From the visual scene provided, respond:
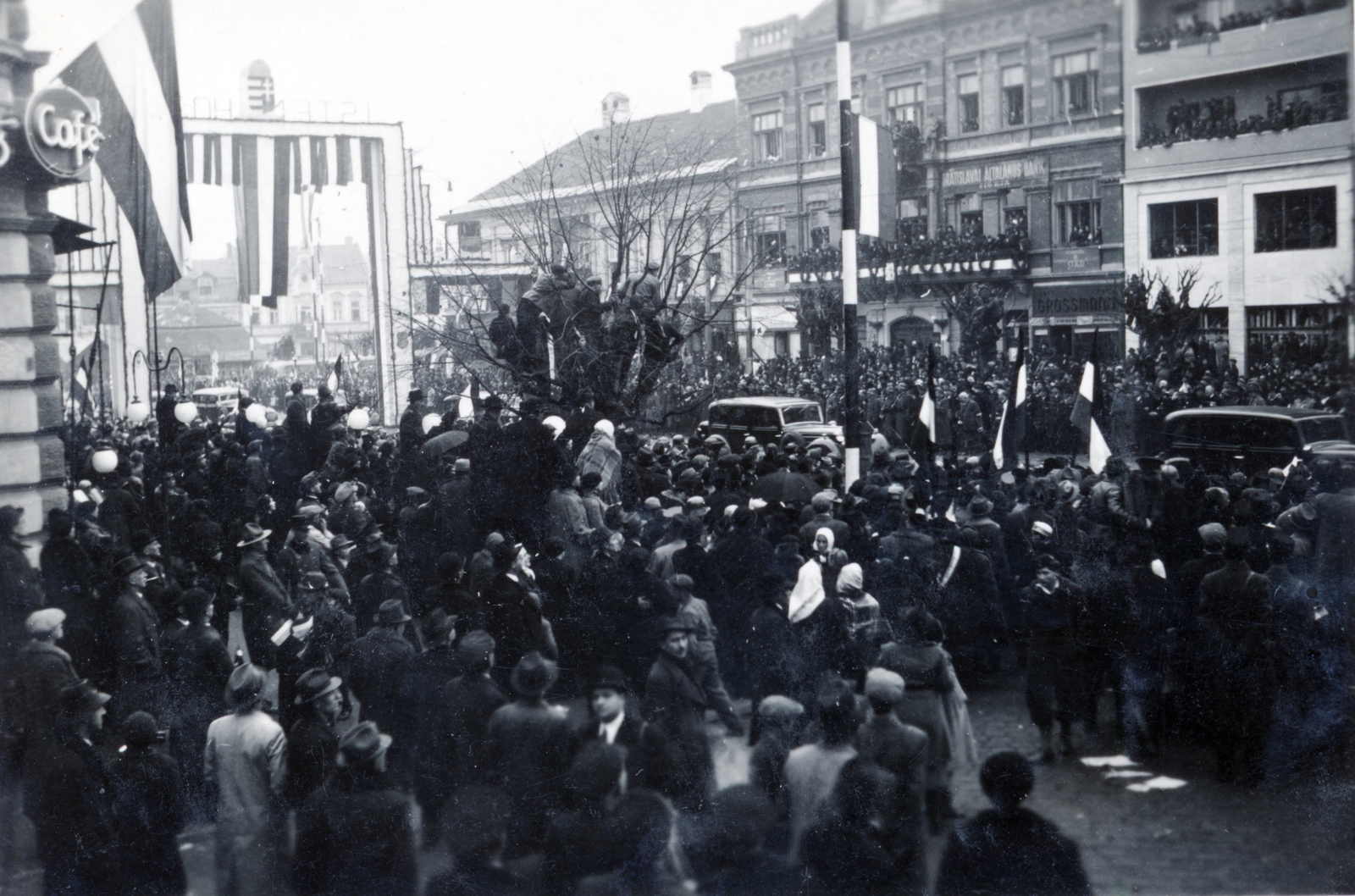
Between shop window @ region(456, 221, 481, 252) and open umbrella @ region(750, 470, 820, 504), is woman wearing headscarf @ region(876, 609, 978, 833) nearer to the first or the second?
open umbrella @ region(750, 470, 820, 504)

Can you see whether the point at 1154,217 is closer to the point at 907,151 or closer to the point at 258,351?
the point at 907,151

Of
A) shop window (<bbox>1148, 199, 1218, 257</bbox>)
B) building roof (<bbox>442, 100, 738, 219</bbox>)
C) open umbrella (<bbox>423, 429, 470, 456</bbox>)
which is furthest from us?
building roof (<bbox>442, 100, 738, 219</bbox>)

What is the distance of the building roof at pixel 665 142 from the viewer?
46.5ft

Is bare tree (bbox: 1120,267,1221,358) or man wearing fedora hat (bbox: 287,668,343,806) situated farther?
bare tree (bbox: 1120,267,1221,358)

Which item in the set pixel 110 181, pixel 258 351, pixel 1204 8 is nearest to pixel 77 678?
pixel 110 181

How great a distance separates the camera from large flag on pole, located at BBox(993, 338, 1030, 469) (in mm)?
10430

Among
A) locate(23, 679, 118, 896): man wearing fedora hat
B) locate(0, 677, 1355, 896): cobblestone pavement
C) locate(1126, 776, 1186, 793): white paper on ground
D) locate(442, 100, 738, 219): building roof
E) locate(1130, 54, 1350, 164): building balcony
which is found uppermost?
locate(442, 100, 738, 219): building roof

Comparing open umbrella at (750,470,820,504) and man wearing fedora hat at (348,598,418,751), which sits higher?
Result: open umbrella at (750,470,820,504)

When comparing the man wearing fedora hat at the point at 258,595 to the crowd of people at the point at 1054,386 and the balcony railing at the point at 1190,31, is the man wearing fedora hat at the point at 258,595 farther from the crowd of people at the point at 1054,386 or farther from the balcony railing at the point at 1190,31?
the balcony railing at the point at 1190,31

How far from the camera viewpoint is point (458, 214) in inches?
664

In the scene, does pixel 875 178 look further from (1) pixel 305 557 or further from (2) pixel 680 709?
(1) pixel 305 557

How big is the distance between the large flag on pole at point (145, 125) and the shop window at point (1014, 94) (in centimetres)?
727

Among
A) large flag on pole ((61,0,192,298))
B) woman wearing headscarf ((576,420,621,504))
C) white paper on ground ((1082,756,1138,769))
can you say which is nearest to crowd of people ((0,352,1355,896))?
white paper on ground ((1082,756,1138,769))

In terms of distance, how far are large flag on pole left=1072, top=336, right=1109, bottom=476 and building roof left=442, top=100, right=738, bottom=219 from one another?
17.8 feet
